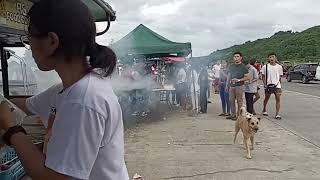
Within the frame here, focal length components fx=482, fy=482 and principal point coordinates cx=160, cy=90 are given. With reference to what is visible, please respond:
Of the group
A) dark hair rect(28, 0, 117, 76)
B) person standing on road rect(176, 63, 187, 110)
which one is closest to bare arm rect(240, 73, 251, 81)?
person standing on road rect(176, 63, 187, 110)

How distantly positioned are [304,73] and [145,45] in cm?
2399

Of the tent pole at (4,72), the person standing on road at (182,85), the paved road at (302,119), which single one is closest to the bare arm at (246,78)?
the paved road at (302,119)

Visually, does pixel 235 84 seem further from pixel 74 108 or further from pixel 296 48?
pixel 296 48

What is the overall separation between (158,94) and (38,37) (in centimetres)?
1576

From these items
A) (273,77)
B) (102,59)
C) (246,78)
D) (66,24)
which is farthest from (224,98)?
(66,24)

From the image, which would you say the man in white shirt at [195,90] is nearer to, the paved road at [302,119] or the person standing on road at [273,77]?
the paved road at [302,119]

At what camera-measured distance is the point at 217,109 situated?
636 inches

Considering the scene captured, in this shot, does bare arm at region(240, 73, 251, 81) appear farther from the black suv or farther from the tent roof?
the black suv

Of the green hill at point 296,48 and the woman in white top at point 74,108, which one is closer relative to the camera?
the woman in white top at point 74,108

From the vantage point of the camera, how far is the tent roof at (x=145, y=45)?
13.9 metres

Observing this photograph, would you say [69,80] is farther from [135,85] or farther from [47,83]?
[135,85]

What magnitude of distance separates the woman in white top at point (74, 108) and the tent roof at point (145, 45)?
→ 39.6ft

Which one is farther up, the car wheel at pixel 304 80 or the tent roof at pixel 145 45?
the tent roof at pixel 145 45

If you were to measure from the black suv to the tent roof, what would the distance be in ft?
74.7
